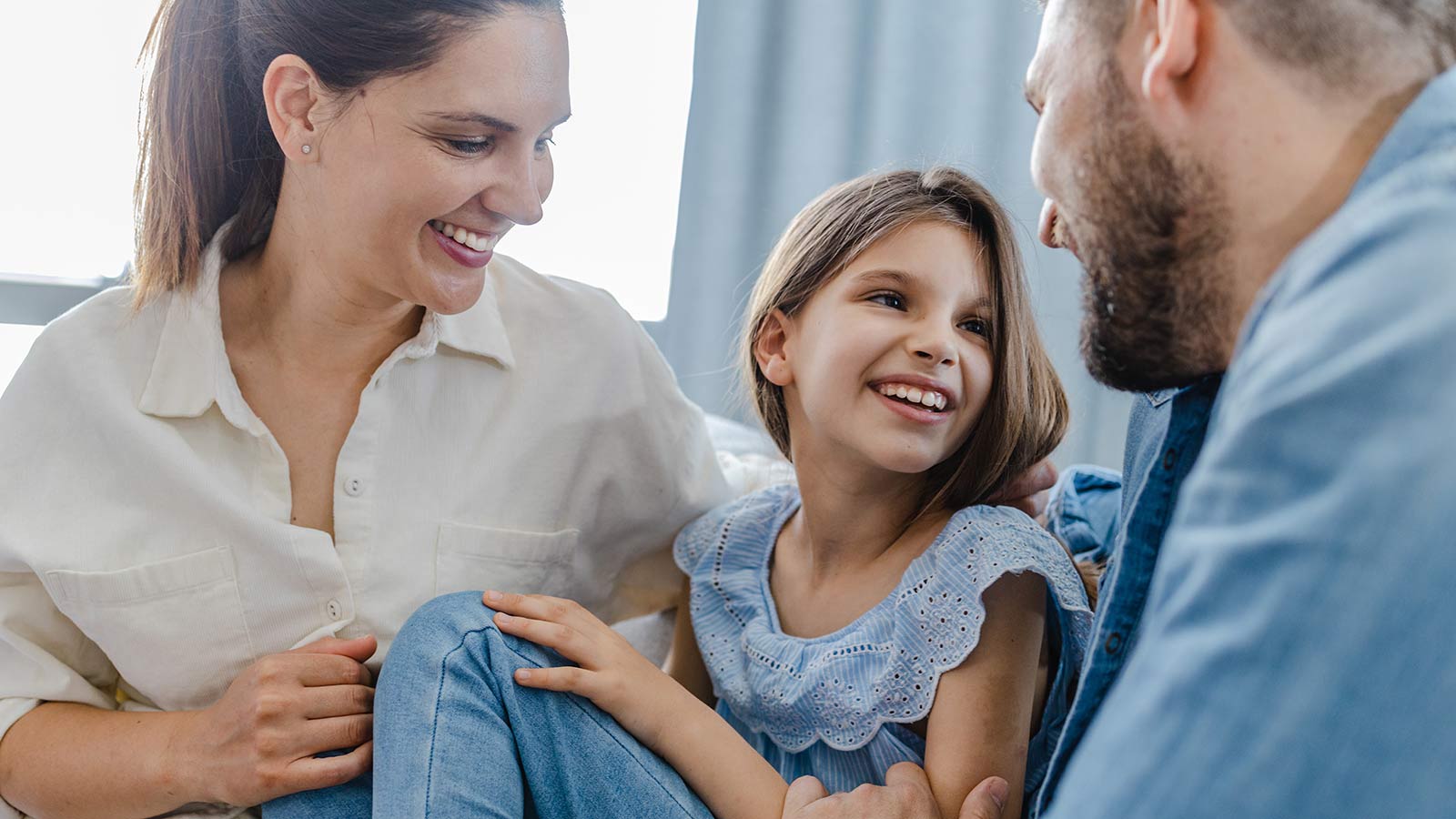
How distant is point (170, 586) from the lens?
1.19m

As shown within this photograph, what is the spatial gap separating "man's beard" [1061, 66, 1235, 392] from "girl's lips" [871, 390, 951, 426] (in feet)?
1.06

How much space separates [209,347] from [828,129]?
5.97 ft

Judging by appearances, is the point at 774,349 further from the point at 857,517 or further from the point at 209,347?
the point at 209,347

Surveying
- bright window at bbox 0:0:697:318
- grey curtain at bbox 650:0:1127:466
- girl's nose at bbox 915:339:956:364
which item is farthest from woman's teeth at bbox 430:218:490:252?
grey curtain at bbox 650:0:1127:466

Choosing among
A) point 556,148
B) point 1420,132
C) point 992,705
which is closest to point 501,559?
point 992,705

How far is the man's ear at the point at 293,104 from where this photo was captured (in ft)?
3.84

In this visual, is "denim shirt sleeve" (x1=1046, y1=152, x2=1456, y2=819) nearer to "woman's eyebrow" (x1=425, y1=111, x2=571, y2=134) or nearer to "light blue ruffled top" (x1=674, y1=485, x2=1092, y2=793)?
"light blue ruffled top" (x1=674, y1=485, x2=1092, y2=793)

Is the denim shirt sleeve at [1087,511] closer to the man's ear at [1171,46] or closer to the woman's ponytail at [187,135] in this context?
the man's ear at [1171,46]

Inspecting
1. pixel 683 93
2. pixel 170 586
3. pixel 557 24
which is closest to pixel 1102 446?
pixel 683 93

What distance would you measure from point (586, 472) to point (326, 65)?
513mm

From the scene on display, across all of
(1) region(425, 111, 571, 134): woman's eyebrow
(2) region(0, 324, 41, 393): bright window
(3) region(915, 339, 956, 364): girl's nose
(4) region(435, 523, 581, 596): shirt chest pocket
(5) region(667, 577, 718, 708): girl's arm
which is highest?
(1) region(425, 111, 571, 134): woman's eyebrow

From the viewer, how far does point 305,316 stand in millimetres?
1295

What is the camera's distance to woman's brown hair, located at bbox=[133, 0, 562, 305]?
3.88 ft

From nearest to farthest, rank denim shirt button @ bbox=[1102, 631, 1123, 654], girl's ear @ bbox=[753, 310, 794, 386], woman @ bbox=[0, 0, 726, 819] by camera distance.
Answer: denim shirt button @ bbox=[1102, 631, 1123, 654], woman @ bbox=[0, 0, 726, 819], girl's ear @ bbox=[753, 310, 794, 386]
